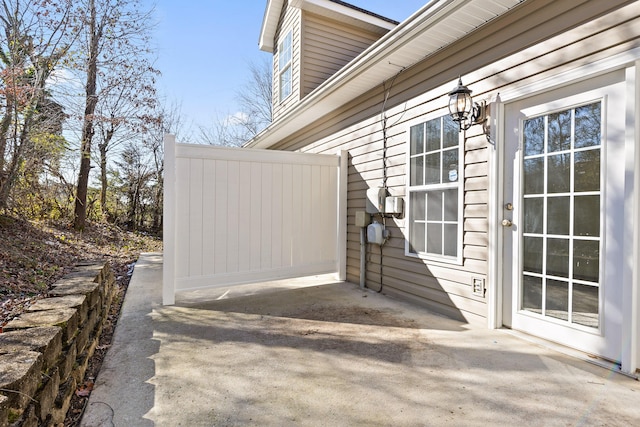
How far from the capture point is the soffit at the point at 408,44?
2.88m

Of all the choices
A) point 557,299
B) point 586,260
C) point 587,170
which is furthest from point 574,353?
point 587,170

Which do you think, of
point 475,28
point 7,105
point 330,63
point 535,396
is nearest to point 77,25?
point 7,105

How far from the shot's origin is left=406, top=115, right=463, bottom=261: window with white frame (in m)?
3.36

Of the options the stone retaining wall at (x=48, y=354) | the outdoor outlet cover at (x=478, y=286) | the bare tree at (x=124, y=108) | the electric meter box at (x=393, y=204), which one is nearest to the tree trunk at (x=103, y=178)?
the bare tree at (x=124, y=108)

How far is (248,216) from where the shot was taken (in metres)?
4.24

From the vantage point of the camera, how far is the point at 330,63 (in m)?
7.03

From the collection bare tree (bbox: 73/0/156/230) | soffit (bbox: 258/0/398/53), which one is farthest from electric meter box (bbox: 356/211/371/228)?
bare tree (bbox: 73/0/156/230)

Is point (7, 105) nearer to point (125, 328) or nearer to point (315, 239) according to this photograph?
point (125, 328)

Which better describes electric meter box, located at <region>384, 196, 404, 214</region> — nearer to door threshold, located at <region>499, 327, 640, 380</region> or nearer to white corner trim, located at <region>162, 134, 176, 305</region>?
door threshold, located at <region>499, 327, 640, 380</region>

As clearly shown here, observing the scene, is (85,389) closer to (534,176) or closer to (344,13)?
(534,176)

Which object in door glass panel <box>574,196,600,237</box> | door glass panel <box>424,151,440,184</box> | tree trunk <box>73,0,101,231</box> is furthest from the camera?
tree trunk <box>73,0,101,231</box>

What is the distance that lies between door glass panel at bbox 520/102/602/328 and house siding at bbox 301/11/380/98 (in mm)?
4901

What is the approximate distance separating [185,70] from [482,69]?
10.8m

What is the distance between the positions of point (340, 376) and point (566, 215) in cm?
196
